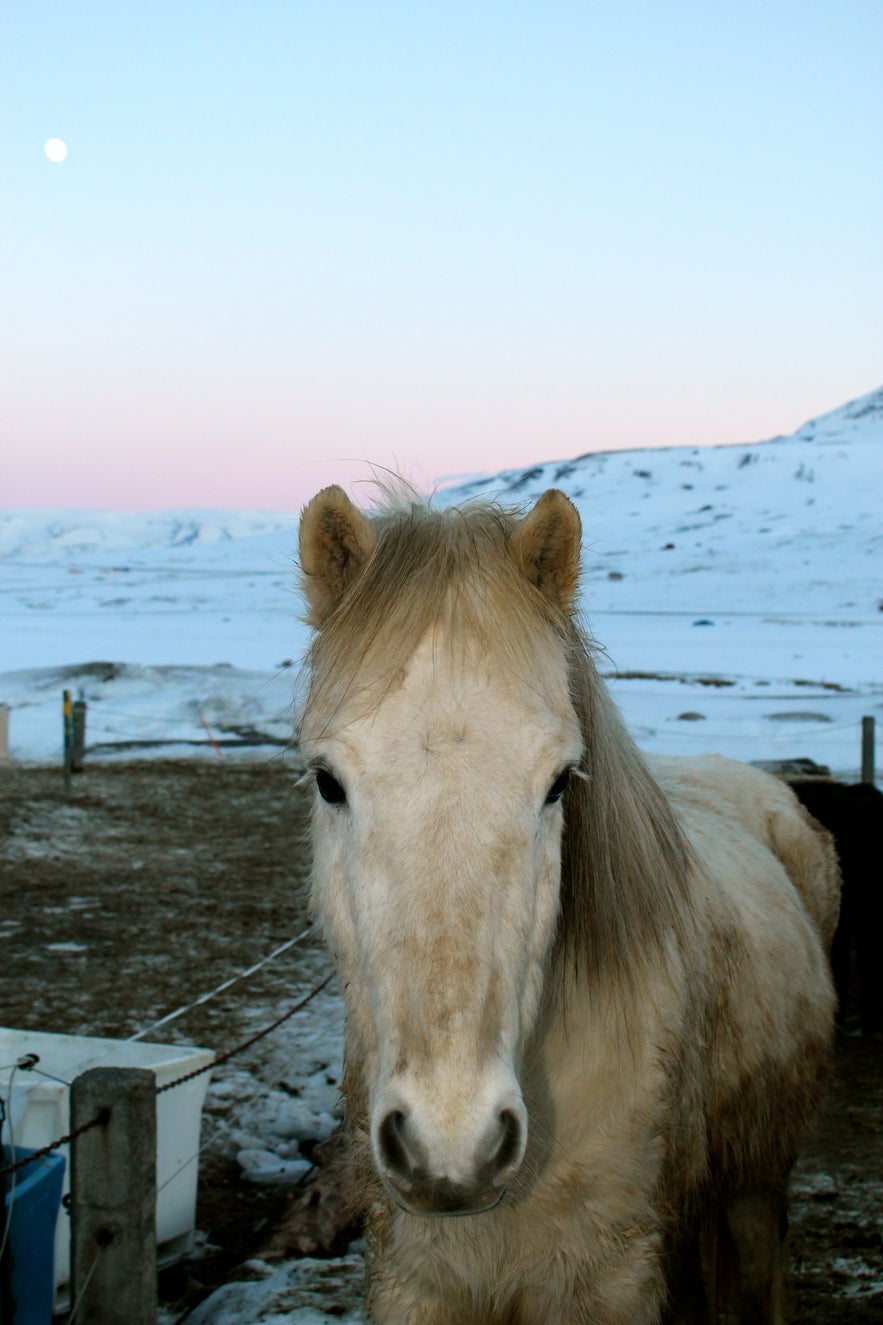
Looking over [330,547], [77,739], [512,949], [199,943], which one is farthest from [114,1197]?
[77,739]

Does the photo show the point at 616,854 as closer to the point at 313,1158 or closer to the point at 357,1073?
the point at 357,1073

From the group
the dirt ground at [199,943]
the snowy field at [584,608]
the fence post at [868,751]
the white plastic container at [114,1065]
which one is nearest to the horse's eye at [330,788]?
the snowy field at [584,608]

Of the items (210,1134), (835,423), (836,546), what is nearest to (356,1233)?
(210,1134)

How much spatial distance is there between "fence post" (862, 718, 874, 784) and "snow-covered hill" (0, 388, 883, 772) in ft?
5.52

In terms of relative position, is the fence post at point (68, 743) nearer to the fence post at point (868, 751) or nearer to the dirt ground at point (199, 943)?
the dirt ground at point (199, 943)

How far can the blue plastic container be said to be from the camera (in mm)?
2895

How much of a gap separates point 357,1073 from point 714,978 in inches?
35.9

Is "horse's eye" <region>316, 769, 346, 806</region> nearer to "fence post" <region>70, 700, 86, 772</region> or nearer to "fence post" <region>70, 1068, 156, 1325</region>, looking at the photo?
"fence post" <region>70, 1068, 156, 1325</region>

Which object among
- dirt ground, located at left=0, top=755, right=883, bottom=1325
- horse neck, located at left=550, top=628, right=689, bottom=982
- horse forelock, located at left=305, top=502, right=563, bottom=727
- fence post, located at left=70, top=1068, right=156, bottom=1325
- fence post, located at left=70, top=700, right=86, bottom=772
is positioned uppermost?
horse forelock, located at left=305, top=502, right=563, bottom=727

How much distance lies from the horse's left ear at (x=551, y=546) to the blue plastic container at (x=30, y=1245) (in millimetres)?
2255

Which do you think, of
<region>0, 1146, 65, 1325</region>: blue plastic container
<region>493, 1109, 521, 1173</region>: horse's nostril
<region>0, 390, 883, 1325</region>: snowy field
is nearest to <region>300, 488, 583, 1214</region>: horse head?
<region>493, 1109, 521, 1173</region>: horse's nostril

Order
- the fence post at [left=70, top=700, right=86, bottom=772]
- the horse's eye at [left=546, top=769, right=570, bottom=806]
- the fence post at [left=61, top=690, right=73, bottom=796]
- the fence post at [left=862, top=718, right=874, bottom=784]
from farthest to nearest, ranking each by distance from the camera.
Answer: the fence post at [left=70, top=700, right=86, bottom=772] < the fence post at [left=862, top=718, right=874, bottom=784] < the fence post at [left=61, top=690, right=73, bottom=796] < the horse's eye at [left=546, top=769, right=570, bottom=806]

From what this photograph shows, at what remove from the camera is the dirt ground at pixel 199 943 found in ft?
13.0

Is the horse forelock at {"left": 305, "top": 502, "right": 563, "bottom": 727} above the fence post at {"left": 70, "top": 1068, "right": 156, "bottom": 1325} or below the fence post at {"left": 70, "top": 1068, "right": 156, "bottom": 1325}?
above
